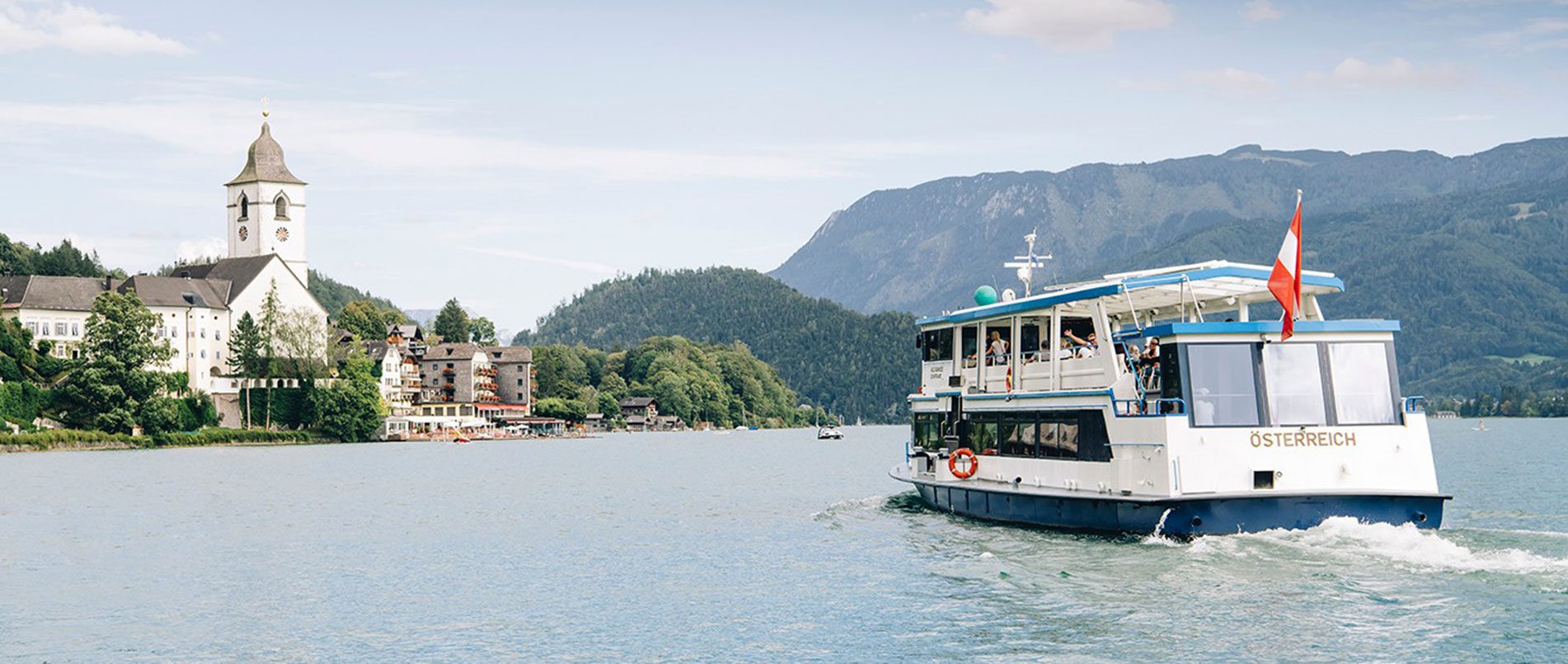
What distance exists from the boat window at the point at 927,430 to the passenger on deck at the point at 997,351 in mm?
2985

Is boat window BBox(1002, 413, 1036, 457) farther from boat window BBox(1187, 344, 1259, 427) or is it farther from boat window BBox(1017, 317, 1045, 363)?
boat window BBox(1187, 344, 1259, 427)

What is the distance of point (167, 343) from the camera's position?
413 feet

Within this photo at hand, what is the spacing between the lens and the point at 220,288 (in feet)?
495

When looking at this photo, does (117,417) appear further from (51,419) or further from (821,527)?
(821,527)

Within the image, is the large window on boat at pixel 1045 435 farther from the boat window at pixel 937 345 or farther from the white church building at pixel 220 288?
the white church building at pixel 220 288

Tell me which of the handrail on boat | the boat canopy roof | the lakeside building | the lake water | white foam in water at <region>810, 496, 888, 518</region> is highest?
the lakeside building

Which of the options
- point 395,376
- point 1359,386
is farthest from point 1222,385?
point 395,376

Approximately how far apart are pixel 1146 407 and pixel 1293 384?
2.92m

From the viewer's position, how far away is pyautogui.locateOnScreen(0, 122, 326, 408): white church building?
134m

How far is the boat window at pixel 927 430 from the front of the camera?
3978 centimetres

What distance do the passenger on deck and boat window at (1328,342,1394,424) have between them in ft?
28.0

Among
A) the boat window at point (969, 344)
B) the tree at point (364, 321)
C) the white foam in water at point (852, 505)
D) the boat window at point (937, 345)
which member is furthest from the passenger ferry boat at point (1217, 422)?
the tree at point (364, 321)

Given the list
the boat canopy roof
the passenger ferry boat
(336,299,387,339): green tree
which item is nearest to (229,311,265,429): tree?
(336,299,387,339): green tree

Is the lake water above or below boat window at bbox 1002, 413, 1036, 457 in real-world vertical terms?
below
